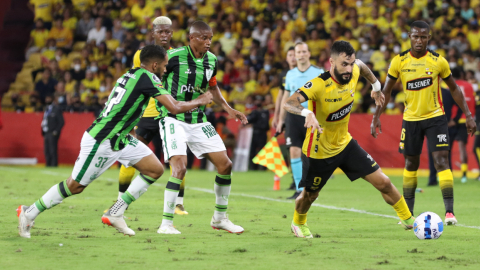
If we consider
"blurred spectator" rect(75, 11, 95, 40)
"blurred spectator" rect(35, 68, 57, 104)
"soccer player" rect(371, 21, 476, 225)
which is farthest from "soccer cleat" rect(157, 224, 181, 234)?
"blurred spectator" rect(75, 11, 95, 40)

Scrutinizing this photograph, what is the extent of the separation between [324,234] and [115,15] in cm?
2035

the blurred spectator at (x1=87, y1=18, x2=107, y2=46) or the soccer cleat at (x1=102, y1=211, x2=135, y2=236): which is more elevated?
the blurred spectator at (x1=87, y1=18, x2=107, y2=46)

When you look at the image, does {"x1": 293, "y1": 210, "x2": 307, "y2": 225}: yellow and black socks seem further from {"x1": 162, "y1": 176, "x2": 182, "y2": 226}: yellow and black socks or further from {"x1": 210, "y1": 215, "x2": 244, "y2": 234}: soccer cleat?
{"x1": 162, "y1": 176, "x2": 182, "y2": 226}: yellow and black socks

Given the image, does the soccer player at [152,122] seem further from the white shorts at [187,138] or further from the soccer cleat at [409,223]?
the soccer cleat at [409,223]

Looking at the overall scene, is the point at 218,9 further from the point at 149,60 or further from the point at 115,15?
the point at 149,60

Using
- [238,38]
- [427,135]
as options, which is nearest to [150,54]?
[427,135]

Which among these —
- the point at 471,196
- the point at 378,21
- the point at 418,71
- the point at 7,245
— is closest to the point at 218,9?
the point at 378,21

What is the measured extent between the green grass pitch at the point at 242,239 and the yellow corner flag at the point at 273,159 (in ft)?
6.38

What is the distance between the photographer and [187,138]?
7320 mm

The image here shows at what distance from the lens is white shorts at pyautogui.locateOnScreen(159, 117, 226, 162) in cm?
725

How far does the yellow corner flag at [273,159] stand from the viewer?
43.3 feet

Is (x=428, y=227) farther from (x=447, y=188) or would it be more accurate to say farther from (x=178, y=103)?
(x=178, y=103)

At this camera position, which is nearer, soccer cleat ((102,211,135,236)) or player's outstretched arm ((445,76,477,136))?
soccer cleat ((102,211,135,236))

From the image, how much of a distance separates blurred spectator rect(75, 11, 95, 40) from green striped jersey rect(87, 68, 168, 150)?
19.2 metres
